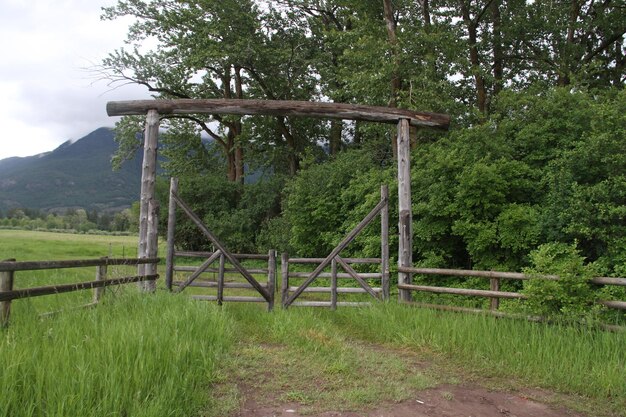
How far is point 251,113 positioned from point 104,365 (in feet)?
23.4

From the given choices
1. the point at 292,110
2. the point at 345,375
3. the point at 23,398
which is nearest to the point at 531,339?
the point at 345,375

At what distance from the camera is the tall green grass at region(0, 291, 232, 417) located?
119 inches

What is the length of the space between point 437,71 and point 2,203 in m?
207

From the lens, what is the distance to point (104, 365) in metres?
3.55

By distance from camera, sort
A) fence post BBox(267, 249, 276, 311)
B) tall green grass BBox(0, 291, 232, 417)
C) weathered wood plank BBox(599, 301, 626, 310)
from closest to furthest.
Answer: tall green grass BBox(0, 291, 232, 417) → weathered wood plank BBox(599, 301, 626, 310) → fence post BBox(267, 249, 276, 311)

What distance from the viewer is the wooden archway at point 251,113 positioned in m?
9.55

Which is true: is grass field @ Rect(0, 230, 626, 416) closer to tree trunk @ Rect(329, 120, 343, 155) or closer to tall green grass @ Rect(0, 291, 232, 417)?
tall green grass @ Rect(0, 291, 232, 417)

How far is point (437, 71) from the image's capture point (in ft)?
56.7

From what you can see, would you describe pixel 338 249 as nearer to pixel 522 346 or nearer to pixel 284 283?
pixel 284 283

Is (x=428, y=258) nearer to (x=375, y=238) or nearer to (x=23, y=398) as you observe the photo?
(x=375, y=238)

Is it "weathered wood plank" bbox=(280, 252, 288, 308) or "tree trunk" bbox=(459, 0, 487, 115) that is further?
"tree trunk" bbox=(459, 0, 487, 115)

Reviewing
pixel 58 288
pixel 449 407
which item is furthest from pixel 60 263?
pixel 449 407

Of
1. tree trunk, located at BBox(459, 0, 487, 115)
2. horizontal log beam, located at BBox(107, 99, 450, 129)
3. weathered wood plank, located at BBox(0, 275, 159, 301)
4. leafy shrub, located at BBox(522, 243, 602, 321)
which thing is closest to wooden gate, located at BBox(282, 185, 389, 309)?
horizontal log beam, located at BBox(107, 99, 450, 129)

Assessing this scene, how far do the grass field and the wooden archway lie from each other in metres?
2.33
